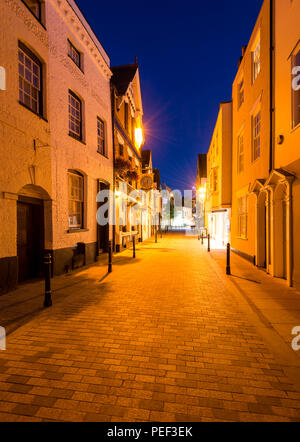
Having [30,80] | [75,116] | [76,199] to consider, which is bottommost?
[76,199]

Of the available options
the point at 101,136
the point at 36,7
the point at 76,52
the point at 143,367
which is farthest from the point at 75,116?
the point at 143,367

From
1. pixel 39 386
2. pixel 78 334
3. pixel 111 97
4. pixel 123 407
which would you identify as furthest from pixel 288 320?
pixel 111 97

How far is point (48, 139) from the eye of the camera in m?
7.00

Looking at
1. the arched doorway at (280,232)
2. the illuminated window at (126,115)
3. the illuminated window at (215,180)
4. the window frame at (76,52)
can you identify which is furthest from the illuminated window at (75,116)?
the illuminated window at (215,180)

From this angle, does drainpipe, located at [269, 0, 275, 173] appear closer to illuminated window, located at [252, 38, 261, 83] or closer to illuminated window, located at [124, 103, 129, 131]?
illuminated window, located at [252, 38, 261, 83]

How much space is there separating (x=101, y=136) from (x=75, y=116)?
2.50 m

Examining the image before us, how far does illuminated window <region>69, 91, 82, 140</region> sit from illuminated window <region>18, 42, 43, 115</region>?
70.5 inches

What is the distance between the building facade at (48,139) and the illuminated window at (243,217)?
24.4 ft

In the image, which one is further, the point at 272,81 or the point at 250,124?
the point at 250,124

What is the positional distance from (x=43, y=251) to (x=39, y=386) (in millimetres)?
5223

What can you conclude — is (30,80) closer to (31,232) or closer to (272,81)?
(31,232)

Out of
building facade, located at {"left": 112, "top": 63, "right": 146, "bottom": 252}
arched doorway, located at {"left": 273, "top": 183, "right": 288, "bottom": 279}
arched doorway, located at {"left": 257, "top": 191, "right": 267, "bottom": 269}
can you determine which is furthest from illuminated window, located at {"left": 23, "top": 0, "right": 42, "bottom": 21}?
arched doorway, located at {"left": 257, "top": 191, "right": 267, "bottom": 269}

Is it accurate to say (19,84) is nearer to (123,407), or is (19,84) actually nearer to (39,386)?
(39,386)

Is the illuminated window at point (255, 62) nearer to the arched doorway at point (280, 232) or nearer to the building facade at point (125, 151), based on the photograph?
the arched doorway at point (280, 232)
